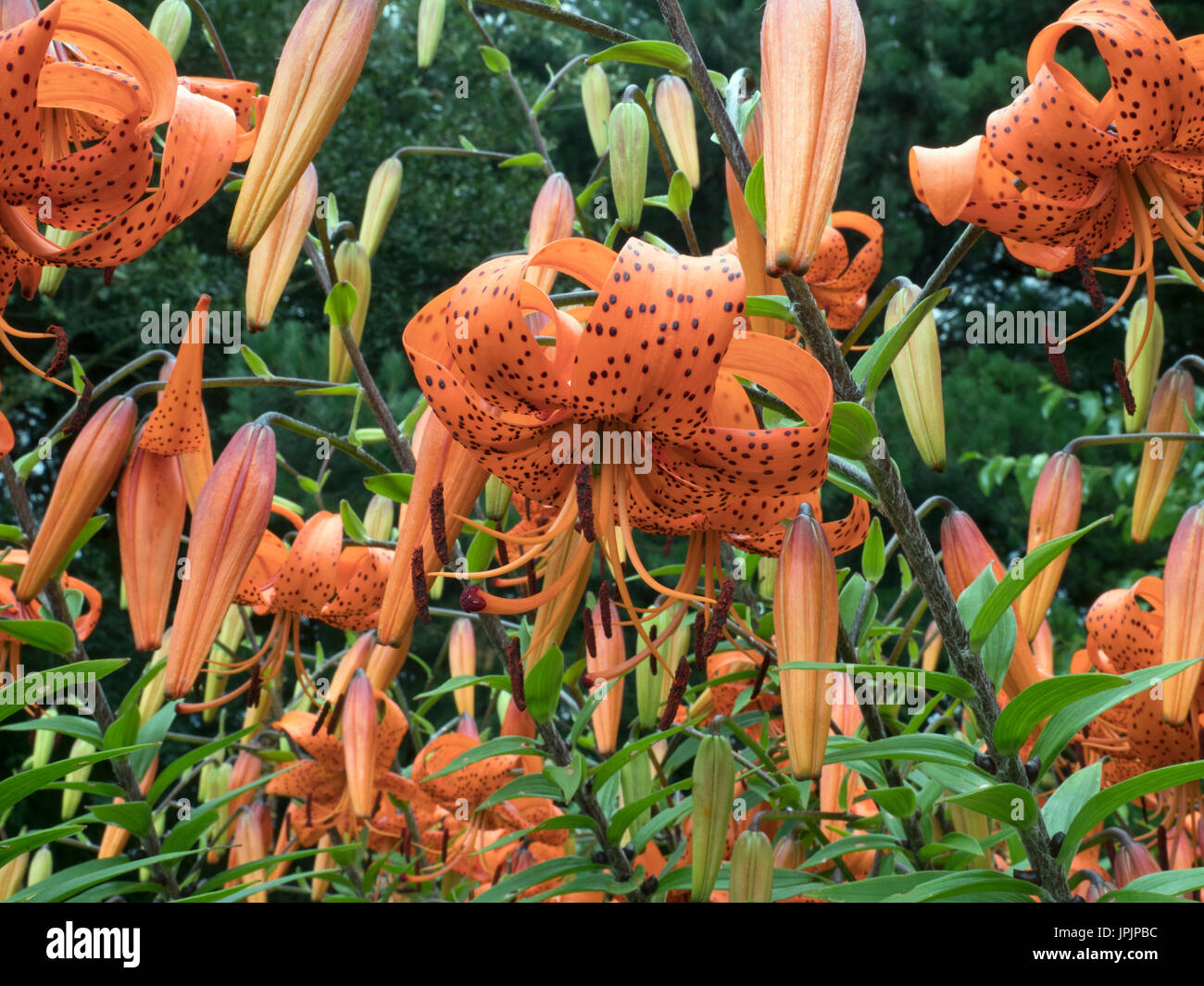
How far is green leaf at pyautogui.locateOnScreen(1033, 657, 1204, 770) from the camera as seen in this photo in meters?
0.75

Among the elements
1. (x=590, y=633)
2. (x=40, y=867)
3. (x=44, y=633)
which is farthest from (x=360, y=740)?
(x=40, y=867)

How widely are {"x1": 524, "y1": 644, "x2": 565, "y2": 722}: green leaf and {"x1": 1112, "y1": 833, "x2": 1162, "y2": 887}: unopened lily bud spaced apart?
1.71ft

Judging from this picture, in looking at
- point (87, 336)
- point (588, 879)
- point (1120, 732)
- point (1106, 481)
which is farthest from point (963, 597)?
point (87, 336)

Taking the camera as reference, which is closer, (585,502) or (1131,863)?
(585,502)

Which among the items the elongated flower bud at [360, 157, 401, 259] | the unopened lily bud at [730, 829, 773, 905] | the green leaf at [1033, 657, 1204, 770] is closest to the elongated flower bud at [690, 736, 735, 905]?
the unopened lily bud at [730, 829, 773, 905]

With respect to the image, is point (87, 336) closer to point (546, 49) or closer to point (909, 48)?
point (546, 49)

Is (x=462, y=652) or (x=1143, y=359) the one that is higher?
(x=1143, y=359)

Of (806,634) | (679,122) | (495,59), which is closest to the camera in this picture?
(806,634)

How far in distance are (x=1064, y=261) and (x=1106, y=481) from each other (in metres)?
3.52

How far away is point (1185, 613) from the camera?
102cm

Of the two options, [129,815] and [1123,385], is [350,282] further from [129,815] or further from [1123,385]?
[1123,385]

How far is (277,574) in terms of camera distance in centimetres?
133

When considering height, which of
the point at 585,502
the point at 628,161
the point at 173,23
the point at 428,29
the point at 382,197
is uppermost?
the point at 428,29

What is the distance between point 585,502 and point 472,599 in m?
0.10
